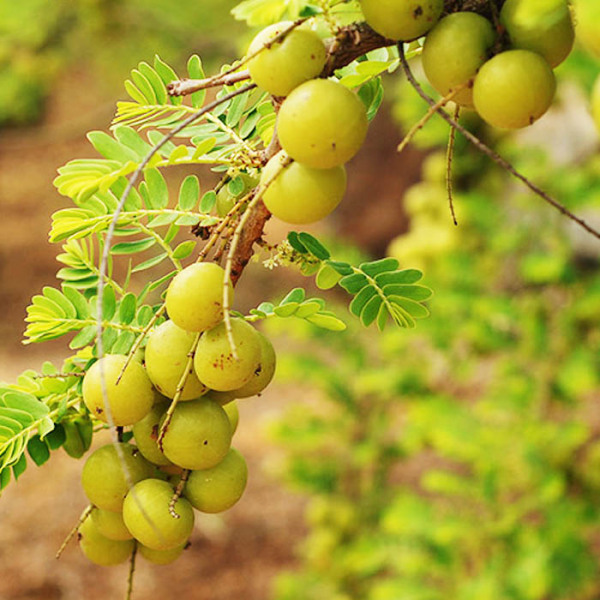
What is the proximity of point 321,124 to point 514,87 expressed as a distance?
0.30ft

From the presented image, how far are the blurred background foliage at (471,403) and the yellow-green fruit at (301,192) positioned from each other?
44.4 inches

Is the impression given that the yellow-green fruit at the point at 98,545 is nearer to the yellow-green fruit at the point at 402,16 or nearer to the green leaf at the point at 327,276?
the green leaf at the point at 327,276

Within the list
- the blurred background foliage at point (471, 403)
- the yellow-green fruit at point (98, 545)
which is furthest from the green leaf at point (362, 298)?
the blurred background foliage at point (471, 403)

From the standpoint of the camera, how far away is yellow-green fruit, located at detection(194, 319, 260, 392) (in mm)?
388

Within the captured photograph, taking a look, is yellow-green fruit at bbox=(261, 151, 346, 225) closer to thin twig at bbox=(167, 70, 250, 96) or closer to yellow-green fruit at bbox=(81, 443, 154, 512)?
thin twig at bbox=(167, 70, 250, 96)

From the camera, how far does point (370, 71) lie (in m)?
0.41

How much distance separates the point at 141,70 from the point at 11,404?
9.4 inches

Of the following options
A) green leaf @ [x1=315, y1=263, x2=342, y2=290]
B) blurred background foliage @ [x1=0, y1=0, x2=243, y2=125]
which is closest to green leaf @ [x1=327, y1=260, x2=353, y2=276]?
green leaf @ [x1=315, y1=263, x2=342, y2=290]

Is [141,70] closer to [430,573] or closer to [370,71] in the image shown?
[370,71]

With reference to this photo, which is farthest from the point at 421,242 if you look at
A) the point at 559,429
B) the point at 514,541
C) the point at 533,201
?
the point at 514,541

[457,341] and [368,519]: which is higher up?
[457,341]

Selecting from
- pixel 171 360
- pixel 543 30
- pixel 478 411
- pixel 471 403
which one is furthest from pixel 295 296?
pixel 471 403

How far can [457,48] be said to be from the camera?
1.16 feet

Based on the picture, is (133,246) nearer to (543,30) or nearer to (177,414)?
(177,414)
